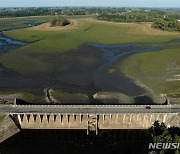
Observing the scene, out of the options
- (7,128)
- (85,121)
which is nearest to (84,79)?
(85,121)

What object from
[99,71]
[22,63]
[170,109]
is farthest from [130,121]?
[22,63]

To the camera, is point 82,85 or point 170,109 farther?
point 82,85

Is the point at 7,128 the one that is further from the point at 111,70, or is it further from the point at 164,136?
the point at 111,70

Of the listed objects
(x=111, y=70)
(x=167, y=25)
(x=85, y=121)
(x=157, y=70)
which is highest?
(x=167, y=25)

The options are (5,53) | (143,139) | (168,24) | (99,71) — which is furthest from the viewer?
(168,24)

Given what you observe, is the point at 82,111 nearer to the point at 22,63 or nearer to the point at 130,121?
the point at 130,121

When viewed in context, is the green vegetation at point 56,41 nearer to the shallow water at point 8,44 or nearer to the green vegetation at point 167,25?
the shallow water at point 8,44

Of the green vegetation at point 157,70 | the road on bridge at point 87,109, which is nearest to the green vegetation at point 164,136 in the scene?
the road on bridge at point 87,109
